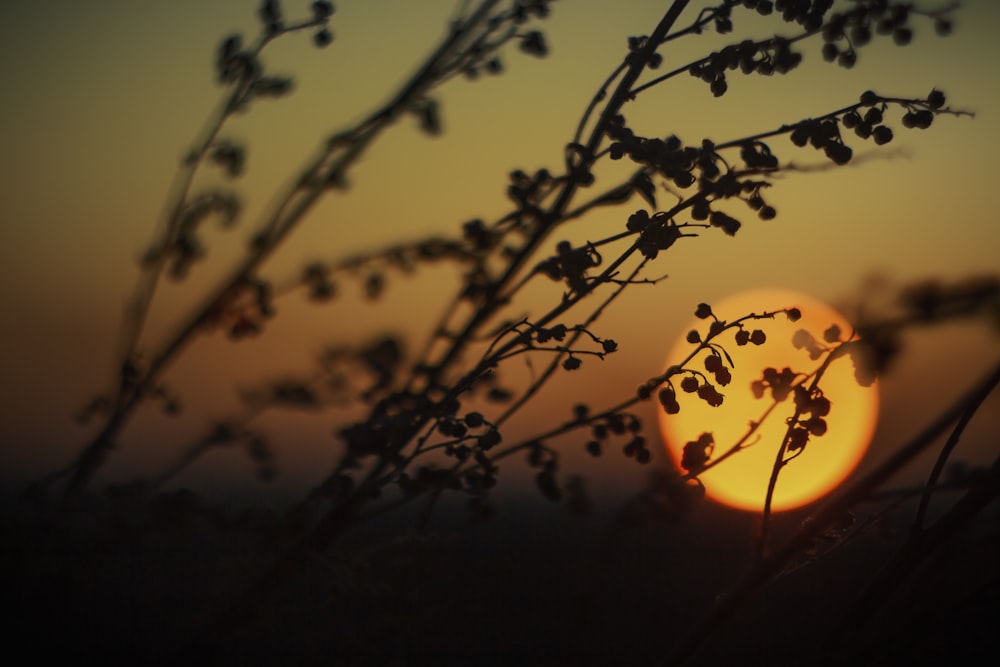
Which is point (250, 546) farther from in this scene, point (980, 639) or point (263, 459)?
point (980, 639)

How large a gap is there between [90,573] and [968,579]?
8.04 ft

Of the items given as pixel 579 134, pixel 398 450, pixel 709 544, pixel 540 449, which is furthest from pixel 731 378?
pixel 709 544

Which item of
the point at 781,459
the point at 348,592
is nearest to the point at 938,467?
the point at 781,459

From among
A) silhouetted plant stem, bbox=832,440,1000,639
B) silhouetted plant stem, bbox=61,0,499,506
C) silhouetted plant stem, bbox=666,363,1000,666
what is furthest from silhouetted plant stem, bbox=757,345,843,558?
silhouetted plant stem, bbox=61,0,499,506

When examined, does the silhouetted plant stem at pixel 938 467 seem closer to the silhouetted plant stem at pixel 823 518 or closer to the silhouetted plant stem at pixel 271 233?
the silhouetted plant stem at pixel 823 518

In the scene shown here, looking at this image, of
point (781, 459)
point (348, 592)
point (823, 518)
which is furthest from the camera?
point (348, 592)

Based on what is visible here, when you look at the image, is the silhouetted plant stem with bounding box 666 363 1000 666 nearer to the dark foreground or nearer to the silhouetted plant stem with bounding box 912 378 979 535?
the silhouetted plant stem with bounding box 912 378 979 535

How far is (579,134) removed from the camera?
87.5 inches

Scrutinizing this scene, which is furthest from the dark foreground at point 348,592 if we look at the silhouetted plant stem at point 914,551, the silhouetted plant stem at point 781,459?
the silhouetted plant stem at point 781,459

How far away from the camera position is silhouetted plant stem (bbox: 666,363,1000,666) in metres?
1.35

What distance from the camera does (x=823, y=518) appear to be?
147 centimetres

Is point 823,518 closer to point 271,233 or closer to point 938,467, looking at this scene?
point 938,467

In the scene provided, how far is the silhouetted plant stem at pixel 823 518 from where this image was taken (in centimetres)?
135

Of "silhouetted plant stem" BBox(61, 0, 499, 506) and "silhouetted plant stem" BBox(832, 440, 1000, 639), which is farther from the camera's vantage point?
"silhouetted plant stem" BBox(61, 0, 499, 506)
